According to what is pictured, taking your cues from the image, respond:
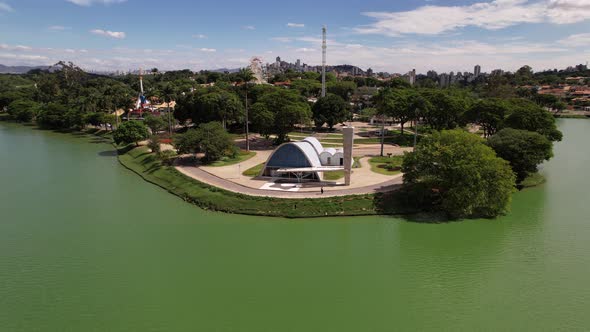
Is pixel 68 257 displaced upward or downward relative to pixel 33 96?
downward

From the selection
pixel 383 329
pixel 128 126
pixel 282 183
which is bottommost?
pixel 383 329

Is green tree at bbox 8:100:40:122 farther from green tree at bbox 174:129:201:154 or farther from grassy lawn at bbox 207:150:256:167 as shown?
grassy lawn at bbox 207:150:256:167

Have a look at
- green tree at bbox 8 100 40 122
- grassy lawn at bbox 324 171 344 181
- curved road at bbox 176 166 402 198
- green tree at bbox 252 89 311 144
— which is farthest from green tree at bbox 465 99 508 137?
green tree at bbox 8 100 40 122

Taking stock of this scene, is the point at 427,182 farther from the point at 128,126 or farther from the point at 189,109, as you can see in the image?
the point at 189,109

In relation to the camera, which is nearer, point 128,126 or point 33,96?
point 128,126

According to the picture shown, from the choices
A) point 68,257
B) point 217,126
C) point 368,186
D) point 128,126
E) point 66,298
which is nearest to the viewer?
point 66,298

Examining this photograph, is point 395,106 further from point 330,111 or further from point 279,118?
point 279,118

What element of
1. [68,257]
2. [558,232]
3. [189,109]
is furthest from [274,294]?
[189,109]
